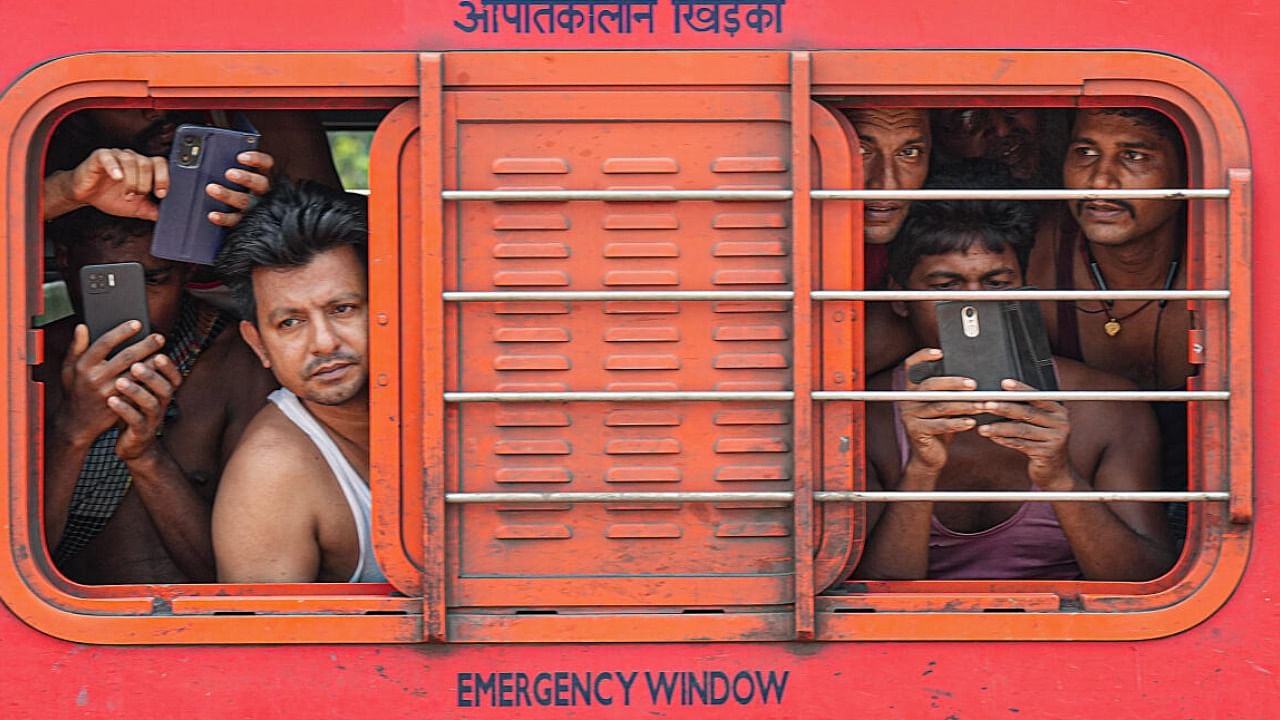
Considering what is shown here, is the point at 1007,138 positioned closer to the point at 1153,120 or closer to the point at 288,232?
the point at 1153,120

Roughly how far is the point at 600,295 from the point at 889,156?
74cm

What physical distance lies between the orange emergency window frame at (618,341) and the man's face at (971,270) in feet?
1.64

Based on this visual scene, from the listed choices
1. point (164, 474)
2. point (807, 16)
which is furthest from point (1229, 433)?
point (164, 474)

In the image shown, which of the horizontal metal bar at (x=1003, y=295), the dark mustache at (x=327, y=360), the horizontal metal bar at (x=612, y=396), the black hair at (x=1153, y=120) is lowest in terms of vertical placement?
the horizontal metal bar at (x=612, y=396)

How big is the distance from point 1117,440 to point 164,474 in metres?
1.85

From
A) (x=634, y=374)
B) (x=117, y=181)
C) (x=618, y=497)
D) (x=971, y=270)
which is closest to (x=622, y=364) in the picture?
(x=634, y=374)

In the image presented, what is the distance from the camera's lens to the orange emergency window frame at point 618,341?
7.28 feet

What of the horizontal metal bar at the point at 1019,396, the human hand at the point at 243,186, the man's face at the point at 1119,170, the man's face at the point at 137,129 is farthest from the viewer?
the man's face at the point at 137,129

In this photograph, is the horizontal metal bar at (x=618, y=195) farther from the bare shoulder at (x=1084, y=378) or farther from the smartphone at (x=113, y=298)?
the bare shoulder at (x=1084, y=378)

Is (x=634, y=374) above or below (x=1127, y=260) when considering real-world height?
below

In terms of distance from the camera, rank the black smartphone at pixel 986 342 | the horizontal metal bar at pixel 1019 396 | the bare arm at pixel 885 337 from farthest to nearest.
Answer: the bare arm at pixel 885 337
the black smartphone at pixel 986 342
the horizontal metal bar at pixel 1019 396

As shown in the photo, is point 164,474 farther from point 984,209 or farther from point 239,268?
point 984,209

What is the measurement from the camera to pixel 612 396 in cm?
221

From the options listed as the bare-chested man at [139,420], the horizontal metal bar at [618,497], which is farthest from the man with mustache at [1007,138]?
the bare-chested man at [139,420]
